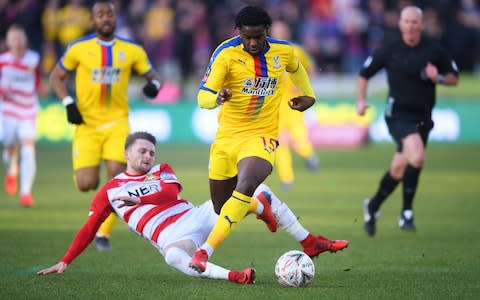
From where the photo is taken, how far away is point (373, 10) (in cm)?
2802

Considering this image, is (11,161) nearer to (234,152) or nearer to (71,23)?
(234,152)

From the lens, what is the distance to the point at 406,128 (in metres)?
12.2

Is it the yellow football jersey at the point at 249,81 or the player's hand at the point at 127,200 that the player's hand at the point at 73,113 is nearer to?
the yellow football jersey at the point at 249,81

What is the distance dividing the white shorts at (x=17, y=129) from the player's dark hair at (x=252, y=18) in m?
7.76

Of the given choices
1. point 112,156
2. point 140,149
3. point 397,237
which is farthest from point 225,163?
point 397,237

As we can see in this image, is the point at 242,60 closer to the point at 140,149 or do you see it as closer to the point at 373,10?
the point at 140,149

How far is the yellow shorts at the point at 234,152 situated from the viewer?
8.80m

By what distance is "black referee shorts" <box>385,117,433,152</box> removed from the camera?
12156mm

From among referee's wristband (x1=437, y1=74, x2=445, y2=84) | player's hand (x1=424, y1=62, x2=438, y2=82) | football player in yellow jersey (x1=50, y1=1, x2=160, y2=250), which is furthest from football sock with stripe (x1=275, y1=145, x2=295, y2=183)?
football player in yellow jersey (x1=50, y1=1, x2=160, y2=250)

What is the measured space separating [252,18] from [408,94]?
4310mm

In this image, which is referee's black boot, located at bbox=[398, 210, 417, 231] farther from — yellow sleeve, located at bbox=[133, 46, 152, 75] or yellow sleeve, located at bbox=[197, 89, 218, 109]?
yellow sleeve, located at bbox=[197, 89, 218, 109]

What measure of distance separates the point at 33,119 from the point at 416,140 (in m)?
6.57

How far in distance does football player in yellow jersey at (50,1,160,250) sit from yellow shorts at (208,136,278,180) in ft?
7.64

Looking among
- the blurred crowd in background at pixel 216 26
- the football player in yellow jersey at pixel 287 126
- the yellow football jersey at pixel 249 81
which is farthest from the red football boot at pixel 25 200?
the blurred crowd in background at pixel 216 26
